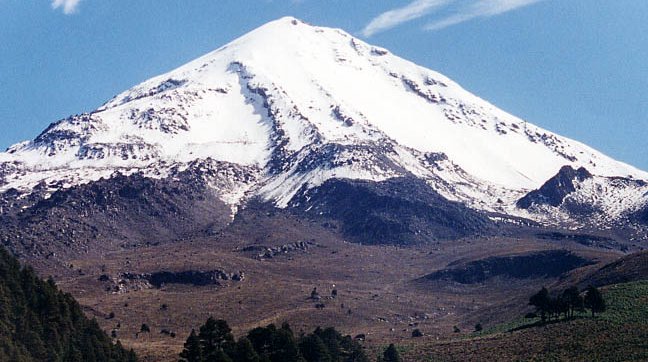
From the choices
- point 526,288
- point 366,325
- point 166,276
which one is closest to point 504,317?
point 366,325

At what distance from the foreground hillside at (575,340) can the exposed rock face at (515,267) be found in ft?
245

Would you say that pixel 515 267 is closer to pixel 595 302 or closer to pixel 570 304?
pixel 570 304

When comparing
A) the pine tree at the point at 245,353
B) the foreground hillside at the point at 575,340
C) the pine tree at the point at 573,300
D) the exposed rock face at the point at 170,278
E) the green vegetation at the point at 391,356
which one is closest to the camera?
the pine tree at the point at 245,353

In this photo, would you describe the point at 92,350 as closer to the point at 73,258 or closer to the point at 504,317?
the point at 504,317

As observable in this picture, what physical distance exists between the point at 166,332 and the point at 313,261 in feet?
232

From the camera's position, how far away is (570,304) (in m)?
90.8

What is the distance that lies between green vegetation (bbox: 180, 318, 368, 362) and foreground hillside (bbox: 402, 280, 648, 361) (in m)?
16.4

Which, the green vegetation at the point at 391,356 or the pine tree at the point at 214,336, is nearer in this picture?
the pine tree at the point at 214,336

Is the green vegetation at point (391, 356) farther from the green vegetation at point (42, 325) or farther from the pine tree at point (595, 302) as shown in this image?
the green vegetation at point (42, 325)

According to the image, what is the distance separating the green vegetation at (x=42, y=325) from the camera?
66500 mm

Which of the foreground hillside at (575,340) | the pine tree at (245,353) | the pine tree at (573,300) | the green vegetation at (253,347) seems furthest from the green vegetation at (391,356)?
the pine tree at (245,353)

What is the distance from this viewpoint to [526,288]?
162125 mm

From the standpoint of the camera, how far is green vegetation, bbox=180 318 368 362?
212 feet

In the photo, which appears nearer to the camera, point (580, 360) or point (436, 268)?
point (580, 360)
